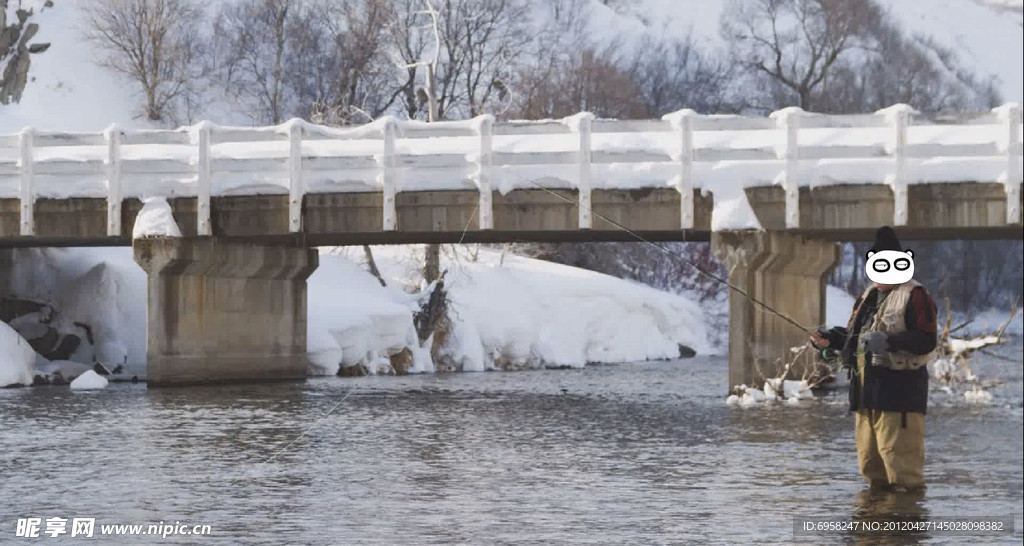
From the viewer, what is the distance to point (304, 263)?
118 feet

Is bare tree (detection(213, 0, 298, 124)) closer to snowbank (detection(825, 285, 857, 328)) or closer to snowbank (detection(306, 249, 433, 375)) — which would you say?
snowbank (detection(306, 249, 433, 375))

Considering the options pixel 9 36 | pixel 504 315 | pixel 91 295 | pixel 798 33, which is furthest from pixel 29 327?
pixel 9 36

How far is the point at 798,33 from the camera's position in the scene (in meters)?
44.2

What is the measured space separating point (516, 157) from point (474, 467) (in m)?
14.2

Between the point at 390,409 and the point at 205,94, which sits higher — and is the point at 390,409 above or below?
below

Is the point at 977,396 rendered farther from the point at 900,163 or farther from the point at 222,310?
the point at 222,310

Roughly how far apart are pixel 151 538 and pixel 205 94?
84.9 ft

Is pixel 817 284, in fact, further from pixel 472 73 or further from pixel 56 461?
pixel 56 461

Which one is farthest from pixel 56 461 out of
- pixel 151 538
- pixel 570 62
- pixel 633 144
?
pixel 570 62

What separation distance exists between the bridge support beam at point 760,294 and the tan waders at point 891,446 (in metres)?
16.0

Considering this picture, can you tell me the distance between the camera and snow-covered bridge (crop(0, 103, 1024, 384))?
92.8 ft

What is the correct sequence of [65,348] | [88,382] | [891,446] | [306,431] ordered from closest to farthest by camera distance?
1. [891,446]
2. [306,431]
3. [88,382]
4. [65,348]

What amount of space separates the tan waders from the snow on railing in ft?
51.2

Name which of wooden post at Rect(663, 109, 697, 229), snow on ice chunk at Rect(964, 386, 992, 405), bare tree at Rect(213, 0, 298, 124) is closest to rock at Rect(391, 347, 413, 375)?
bare tree at Rect(213, 0, 298, 124)
